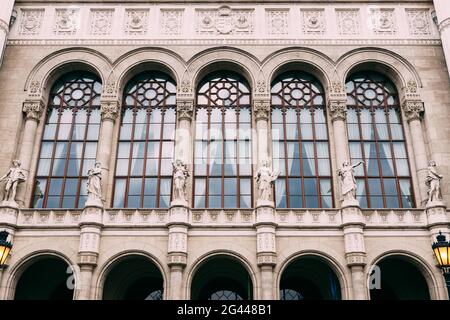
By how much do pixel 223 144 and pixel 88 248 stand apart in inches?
314

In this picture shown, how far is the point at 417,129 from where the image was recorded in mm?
22547

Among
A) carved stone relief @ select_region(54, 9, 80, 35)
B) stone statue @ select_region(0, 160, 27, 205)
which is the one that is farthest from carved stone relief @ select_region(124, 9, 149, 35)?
stone statue @ select_region(0, 160, 27, 205)

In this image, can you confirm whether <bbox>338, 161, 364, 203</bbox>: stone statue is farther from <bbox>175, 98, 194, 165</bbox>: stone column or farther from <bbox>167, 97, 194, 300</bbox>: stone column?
<bbox>175, 98, 194, 165</bbox>: stone column

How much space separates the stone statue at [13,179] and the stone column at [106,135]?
3.44 metres

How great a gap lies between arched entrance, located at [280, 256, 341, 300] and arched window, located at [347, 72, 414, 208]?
3615 millimetres

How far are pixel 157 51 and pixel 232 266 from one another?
37.4ft

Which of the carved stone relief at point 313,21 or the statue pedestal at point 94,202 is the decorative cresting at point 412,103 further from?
the statue pedestal at point 94,202

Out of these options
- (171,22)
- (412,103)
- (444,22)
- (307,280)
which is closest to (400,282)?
(307,280)

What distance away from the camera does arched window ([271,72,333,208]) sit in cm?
2203

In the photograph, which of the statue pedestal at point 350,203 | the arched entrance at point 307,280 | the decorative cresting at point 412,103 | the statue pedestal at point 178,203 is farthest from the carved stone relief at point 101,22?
the decorative cresting at point 412,103

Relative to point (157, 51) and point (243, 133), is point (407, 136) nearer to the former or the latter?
point (243, 133)

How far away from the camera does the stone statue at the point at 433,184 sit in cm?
2042

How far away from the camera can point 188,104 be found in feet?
75.8
